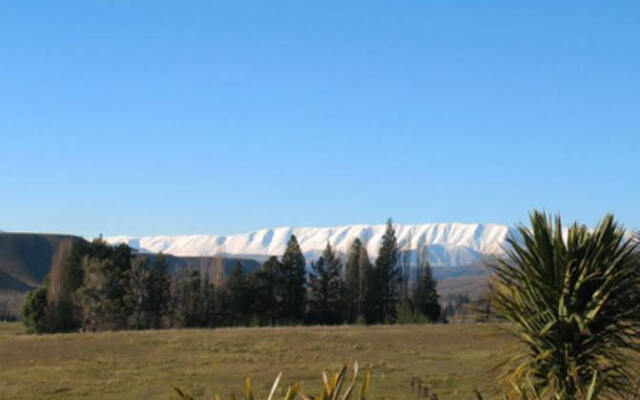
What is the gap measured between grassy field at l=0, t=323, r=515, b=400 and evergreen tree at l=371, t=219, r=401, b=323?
28568mm

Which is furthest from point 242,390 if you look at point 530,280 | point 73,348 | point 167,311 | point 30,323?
point 167,311

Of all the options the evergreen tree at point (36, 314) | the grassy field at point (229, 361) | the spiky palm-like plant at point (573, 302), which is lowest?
the grassy field at point (229, 361)

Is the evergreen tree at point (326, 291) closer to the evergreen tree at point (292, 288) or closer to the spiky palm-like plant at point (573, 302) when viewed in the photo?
the evergreen tree at point (292, 288)

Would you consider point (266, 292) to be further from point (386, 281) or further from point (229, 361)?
point (229, 361)

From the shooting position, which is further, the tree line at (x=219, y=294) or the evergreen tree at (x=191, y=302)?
the evergreen tree at (x=191, y=302)

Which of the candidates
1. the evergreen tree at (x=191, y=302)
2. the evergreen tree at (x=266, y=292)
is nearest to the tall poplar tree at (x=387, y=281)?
the evergreen tree at (x=266, y=292)

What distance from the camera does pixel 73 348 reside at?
43562 millimetres

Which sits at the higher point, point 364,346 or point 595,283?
point 595,283

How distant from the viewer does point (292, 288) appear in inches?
3155

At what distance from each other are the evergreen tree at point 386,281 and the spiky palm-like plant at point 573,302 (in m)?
69.8

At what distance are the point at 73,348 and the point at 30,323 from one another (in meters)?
22.9

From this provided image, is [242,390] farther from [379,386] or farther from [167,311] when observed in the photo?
Answer: [167,311]

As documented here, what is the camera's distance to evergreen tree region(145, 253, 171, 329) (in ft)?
236

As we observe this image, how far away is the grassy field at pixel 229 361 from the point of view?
2856 centimetres
